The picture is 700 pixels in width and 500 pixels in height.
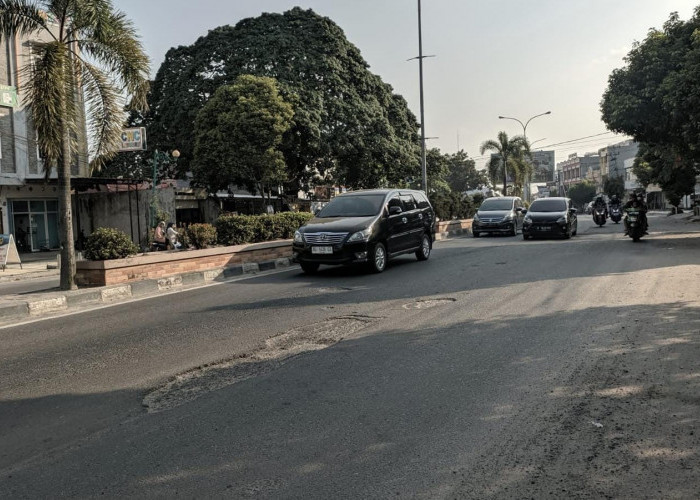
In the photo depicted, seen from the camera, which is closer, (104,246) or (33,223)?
(104,246)

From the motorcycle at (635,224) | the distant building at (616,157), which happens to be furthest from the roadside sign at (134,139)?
the distant building at (616,157)

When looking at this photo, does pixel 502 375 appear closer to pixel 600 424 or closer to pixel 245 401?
pixel 600 424

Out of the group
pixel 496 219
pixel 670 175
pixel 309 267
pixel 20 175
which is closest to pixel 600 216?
pixel 496 219

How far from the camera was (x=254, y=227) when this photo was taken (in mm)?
14727

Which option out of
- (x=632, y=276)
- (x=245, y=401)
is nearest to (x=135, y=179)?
(x=632, y=276)

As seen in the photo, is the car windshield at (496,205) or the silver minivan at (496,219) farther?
the car windshield at (496,205)

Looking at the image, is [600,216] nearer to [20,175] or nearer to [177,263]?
[177,263]

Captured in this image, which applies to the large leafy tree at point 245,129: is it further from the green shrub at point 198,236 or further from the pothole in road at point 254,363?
the pothole in road at point 254,363

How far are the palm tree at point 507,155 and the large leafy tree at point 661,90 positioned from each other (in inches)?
1159

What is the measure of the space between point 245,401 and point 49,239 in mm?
30142

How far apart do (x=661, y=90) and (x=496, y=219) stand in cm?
833

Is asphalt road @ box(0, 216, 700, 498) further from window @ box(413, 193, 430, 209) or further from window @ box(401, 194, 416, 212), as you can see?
window @ box(413, 193, 430, 209)

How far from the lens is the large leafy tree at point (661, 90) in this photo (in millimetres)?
16375

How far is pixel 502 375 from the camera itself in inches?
193
